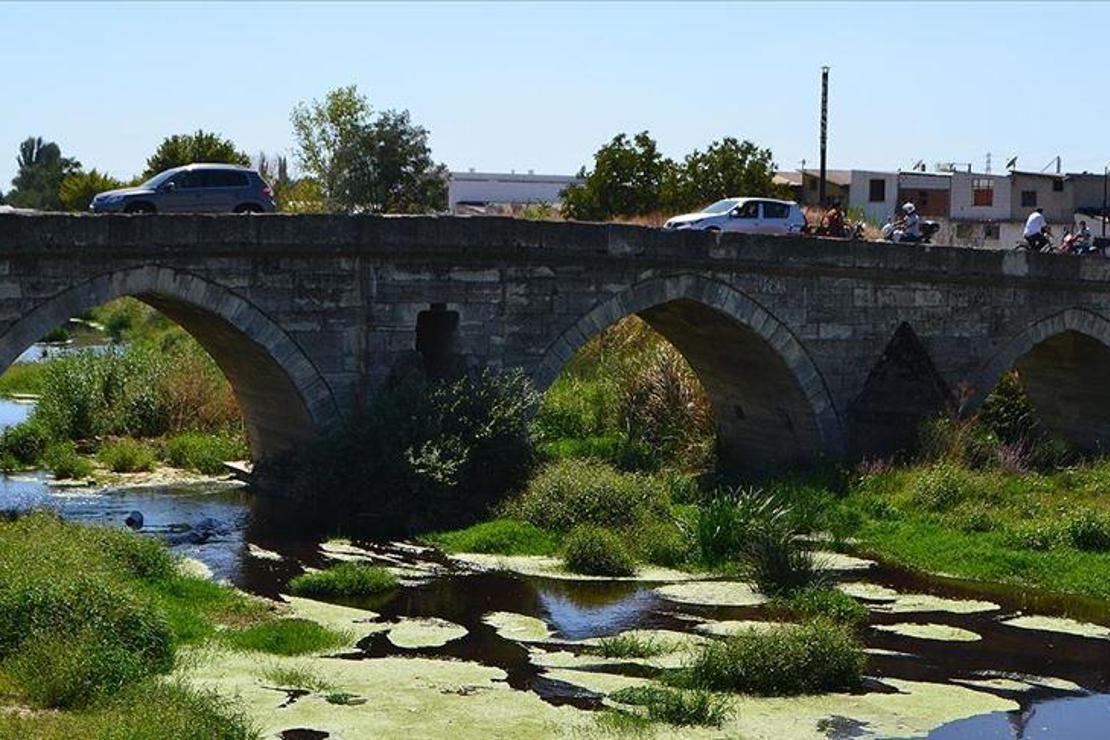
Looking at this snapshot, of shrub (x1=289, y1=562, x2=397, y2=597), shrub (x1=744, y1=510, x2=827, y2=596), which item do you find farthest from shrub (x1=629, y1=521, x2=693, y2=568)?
shrub (x1=289, y1=562, x2=397, y2=597)

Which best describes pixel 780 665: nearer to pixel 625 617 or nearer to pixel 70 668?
pixel 625 617

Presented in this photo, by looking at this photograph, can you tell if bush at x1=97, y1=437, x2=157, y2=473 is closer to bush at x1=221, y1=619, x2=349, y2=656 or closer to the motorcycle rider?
bush at x1=221, y1=619, x2=349, y2=656

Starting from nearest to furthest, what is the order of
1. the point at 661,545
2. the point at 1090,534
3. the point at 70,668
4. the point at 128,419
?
the point at 70,668
the point at 661,545
the point at 1090,534
the point at 128,419

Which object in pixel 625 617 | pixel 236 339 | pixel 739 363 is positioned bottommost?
pixel 625 617

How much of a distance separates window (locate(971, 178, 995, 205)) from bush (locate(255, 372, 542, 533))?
4379 centimetres

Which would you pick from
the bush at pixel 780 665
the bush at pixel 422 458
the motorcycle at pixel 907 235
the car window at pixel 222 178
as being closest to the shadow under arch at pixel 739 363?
the bush at pixel 422 458

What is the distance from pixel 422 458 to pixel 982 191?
153ft

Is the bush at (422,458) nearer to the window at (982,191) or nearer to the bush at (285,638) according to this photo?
the bush at (285,638)

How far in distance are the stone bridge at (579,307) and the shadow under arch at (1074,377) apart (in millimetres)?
58

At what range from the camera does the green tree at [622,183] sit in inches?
2296

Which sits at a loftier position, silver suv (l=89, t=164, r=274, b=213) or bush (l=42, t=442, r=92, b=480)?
silver suv (l=89, t=164, r=274, b=213)

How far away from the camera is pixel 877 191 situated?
67312 millimetres

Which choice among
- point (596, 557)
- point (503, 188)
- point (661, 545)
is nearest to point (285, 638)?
point (596, 557)

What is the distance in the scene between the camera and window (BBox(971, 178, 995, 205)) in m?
67.1
